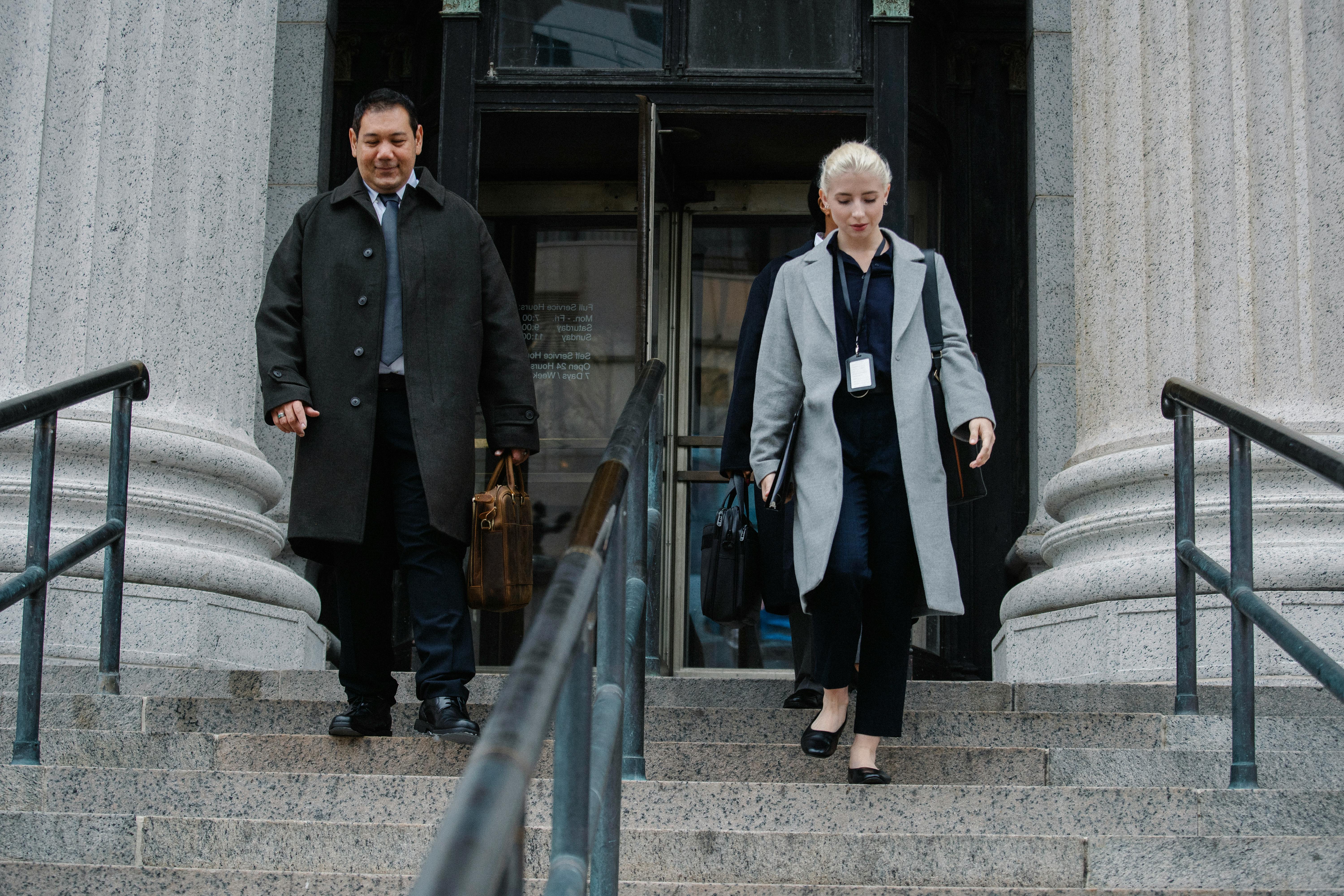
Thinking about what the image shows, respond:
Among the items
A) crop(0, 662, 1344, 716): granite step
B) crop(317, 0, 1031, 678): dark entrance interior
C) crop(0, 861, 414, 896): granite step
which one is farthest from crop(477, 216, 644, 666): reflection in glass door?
crop(0, 861, 414, 896): granite step

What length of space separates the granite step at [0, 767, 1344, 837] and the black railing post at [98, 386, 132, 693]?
87 cm

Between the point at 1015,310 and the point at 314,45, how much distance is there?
371 cm

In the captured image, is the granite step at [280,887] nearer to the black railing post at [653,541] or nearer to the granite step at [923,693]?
the black railing post at [653,541]

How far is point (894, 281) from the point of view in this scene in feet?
13.9

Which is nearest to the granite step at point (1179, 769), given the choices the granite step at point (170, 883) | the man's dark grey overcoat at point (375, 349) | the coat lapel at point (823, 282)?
the granite step at point (170, 883)

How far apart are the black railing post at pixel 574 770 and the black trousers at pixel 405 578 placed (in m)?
1.79

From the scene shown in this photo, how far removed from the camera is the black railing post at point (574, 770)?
2.32m

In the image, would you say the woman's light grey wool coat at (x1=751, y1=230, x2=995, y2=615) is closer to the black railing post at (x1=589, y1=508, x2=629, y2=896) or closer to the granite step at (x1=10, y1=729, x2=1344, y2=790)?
the granite step at (x1=10, y1=729, x2=1344, y2=790)

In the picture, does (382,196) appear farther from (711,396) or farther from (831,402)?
(711,396)

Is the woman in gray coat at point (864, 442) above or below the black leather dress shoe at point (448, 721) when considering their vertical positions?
above

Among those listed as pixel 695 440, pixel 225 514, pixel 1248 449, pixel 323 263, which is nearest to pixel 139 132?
pixel 225 514

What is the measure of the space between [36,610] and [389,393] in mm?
1052

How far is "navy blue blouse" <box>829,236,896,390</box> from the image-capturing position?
4156mm

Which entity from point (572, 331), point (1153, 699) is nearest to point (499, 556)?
point (1153, 699)
